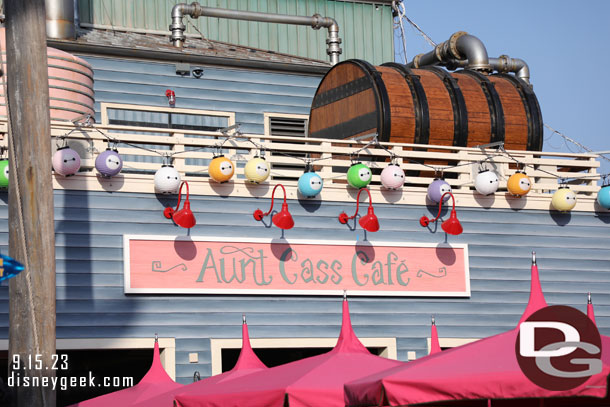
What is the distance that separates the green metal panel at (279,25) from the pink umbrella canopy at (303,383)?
33.6ft

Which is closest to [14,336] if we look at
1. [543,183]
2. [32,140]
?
[32,140]

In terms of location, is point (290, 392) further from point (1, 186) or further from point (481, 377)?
point (1, 186)

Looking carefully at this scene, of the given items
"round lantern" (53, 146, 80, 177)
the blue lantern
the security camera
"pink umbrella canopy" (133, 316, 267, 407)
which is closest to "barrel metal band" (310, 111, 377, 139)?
the blue lantern

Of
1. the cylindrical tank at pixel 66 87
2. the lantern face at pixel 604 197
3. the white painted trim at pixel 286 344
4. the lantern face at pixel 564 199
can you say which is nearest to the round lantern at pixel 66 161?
the cylindrical tank at pixel 66 87

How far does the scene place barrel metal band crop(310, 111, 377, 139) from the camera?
14.4 metres

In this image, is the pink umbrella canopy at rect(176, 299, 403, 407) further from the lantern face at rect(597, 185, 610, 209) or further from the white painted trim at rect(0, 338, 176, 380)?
the lantern face at rect(597, 185, 610, 209)

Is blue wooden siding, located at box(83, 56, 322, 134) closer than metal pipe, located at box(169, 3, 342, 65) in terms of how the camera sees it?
Yes

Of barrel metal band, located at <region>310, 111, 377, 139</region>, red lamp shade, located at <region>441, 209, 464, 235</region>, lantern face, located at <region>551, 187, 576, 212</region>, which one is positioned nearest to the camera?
red lamp shade, located at <region>441, 209, 464, 235</region>

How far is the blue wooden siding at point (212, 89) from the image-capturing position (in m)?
16.0

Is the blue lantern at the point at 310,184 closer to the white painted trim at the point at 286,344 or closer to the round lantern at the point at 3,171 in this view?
the white painted trim at the point at 286,344

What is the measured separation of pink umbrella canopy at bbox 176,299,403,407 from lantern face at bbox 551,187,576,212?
228 inches

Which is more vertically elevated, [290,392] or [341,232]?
[341,232]

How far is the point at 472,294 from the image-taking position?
13.6m

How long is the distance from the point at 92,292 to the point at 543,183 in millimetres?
6903
